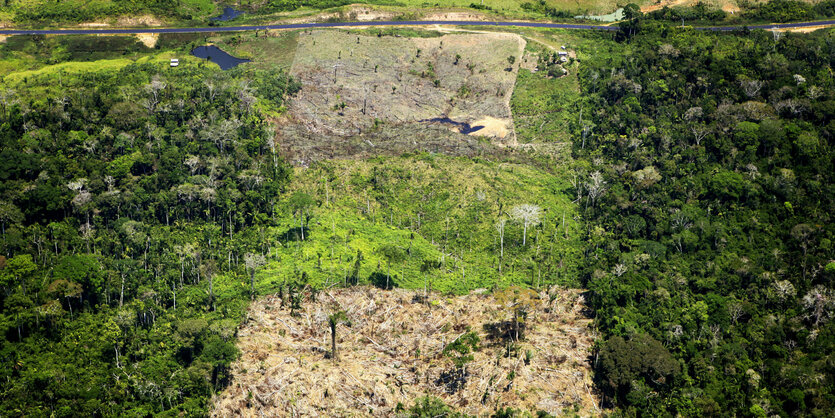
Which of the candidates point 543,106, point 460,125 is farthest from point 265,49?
point 543,106

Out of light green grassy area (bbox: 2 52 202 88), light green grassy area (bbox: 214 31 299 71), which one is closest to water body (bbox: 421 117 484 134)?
light green grassy area (bbox: 214 31 299 71)

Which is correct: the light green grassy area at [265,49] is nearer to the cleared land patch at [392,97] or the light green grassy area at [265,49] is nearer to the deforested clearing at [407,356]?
the cleared land patch at [392,97]

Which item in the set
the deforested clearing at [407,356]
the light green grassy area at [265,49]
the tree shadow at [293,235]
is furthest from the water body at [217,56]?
the deforested clearing at [407,356]

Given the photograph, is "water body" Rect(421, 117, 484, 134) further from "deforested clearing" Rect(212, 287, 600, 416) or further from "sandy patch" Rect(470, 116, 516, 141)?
"deforested clearing" Rect(212, 287, 600, 416)

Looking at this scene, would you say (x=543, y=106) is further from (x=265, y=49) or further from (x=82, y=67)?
(x=82, y=67)

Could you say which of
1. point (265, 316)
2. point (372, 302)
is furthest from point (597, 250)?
point (265, 316)
